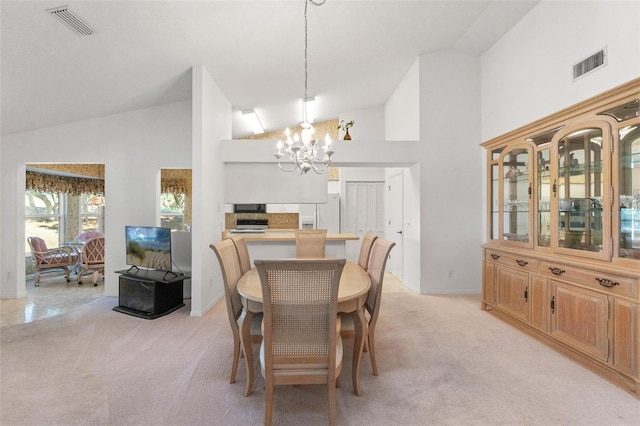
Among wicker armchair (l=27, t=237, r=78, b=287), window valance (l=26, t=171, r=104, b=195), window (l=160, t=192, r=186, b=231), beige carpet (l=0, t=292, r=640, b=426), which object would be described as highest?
window valance (l=26, t=171, r=104, b=195)

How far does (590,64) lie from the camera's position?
107 inches

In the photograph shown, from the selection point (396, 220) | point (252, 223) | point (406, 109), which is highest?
point (406, 109)

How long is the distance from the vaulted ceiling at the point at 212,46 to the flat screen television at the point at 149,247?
6.20ft

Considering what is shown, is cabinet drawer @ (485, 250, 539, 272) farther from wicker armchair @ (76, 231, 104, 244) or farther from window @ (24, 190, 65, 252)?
window @ (24, 190, 65, 252)

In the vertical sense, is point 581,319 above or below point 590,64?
below

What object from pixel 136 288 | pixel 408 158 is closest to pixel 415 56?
pixel 408 158

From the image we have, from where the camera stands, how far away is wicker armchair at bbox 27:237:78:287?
546 centimetres

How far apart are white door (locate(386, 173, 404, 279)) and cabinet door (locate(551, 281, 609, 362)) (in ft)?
9.48

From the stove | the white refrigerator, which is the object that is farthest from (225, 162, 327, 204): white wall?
the stove

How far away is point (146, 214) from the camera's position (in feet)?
15.1

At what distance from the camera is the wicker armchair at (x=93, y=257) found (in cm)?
539

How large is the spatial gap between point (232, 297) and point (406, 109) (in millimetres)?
4438

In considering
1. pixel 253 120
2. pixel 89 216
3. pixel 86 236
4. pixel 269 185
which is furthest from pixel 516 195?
pixel 89 216

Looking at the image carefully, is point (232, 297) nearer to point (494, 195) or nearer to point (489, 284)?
point (489, 284)
